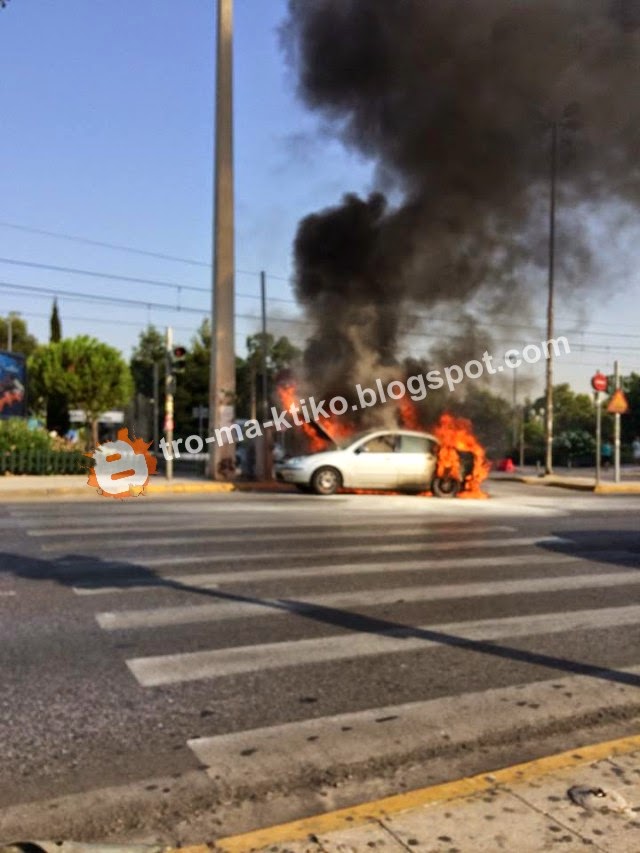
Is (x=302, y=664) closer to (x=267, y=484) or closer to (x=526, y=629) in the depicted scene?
(x=526, y=629)

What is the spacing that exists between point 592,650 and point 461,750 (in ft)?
5.83

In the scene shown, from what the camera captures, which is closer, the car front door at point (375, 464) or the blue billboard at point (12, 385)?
the car front door at point (375, 464)

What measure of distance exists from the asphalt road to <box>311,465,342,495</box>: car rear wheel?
262 inches

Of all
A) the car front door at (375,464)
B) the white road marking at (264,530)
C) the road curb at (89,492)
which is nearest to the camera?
the white road marking at (264,530)

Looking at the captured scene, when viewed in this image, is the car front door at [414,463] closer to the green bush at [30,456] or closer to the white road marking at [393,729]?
the green bush at [30,456]

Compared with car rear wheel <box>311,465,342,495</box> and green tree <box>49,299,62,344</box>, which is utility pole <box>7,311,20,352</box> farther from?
car rear wheel <box>311,465,342,495</box>

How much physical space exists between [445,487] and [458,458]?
62 centimetres

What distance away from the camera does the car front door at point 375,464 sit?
50.9 ft

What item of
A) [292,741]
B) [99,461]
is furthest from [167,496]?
[292,741]

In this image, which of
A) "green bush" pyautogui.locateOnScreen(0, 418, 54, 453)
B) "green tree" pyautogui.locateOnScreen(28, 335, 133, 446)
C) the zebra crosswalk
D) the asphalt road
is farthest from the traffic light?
"green tree" pyautogui.locateOnScreen(28, 335, 133, 446)

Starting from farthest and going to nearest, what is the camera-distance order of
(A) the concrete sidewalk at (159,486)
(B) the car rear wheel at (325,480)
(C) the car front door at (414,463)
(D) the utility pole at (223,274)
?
(D) the utility pole at (223,274) < (C) the car front door at (414,463) < (B) the car rear wheel at (325,480) < (A) the concrete sidewalk at (159,486)

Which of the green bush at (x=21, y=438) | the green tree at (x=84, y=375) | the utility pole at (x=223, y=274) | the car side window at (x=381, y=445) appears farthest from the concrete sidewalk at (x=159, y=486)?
the green tree at (x=84, y=375)

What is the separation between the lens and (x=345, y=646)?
4.73m

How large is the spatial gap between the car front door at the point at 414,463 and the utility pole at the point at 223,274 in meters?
5.23
